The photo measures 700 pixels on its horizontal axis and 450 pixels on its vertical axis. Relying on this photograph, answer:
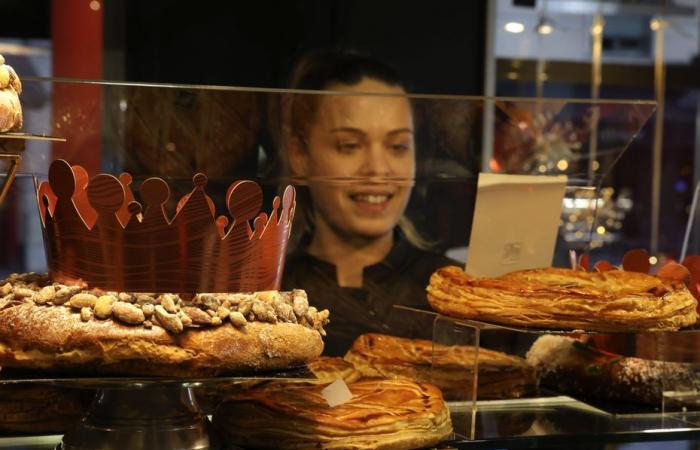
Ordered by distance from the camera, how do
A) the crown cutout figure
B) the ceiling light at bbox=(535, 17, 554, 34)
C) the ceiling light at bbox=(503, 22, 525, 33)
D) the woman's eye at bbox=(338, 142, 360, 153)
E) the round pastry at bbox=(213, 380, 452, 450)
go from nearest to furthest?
1. the crown cutout figure
2. the round pastry at bbox=(213, 380, 452, 450)
3. the woman's eye at bbox=(338, 142, 360, 153)
4. the ceiling light at bbox=(503, 22, 525, 33)
5. the ceiling light at bbox=(535, 17, 554, 34)

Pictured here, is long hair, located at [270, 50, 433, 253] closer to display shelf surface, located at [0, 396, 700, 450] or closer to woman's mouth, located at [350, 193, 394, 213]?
woman's mouth, located at [350, 193, 394, 213]

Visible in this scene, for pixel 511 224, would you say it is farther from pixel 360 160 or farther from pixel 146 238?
pixel 146 238

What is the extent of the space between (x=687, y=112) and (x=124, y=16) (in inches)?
147

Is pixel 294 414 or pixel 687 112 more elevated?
pixel 687 112

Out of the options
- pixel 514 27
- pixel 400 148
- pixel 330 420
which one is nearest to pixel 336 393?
pixel 330 420

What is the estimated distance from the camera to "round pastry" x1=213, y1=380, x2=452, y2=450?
1592 mm

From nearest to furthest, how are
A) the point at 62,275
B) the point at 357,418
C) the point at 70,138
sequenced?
the point at 62,275 → the point at 357,418 → the point at 70,138

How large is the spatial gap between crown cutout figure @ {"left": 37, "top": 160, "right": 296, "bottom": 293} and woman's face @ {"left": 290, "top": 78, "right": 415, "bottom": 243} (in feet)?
2.26

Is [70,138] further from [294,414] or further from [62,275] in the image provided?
[294,414]

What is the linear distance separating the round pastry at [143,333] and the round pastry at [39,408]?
0.89ft

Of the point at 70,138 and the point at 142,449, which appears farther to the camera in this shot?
the point at 70,138

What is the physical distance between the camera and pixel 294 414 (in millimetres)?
1611

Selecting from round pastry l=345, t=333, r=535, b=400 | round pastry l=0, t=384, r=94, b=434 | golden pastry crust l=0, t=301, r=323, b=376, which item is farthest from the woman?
golden pastry crust l=0, t=301, r=323, b=376

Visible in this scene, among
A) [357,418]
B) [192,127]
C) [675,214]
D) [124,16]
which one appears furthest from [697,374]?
[675,214]
